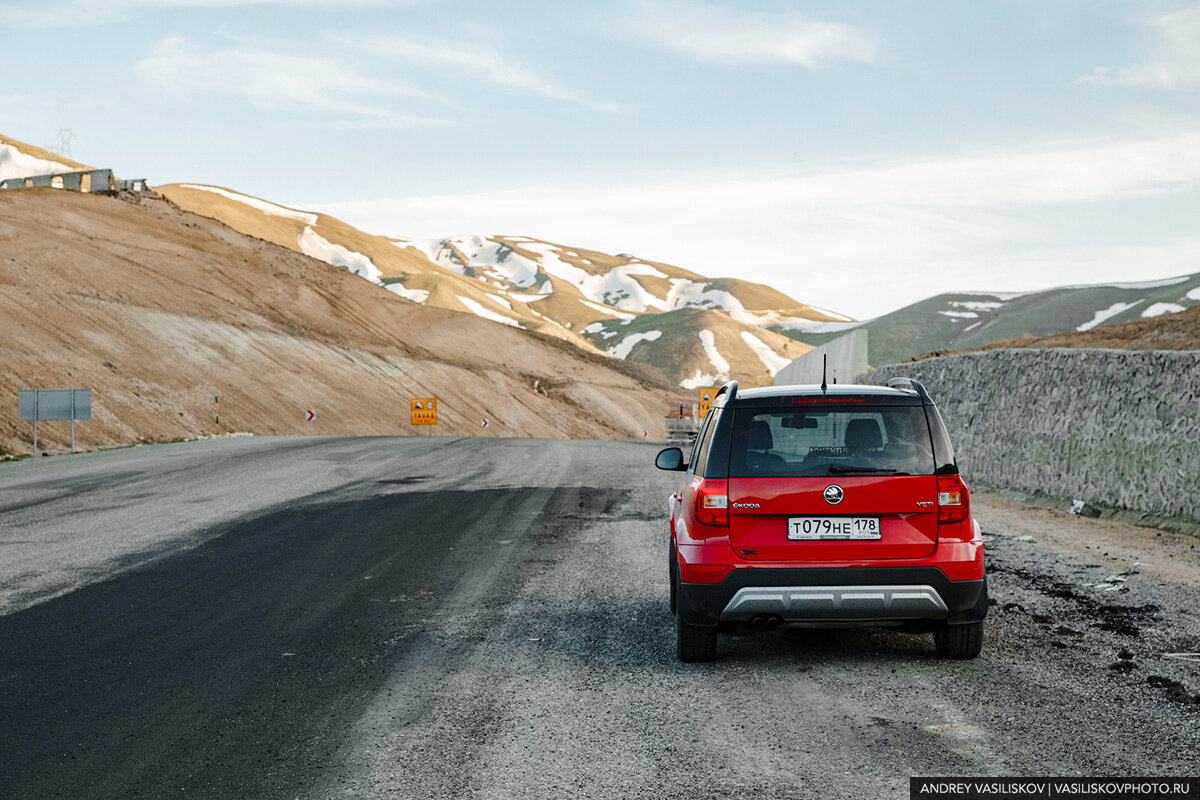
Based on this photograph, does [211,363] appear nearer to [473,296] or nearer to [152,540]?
[152,540]

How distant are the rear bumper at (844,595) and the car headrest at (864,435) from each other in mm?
776

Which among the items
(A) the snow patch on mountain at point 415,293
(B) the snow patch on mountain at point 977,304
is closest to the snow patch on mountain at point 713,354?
(A) the snow patch on mountain at point 415,293

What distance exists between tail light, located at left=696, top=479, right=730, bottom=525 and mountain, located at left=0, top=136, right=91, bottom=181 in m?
164

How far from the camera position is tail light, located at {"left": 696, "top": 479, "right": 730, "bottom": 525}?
6.03 metres

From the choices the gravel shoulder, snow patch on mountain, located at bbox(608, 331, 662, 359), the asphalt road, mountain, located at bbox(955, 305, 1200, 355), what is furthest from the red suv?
snow patch on mountain, located at bbox(608, 331, 662, 359)

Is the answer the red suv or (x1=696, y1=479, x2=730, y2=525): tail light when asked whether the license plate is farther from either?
(x1=696, y1=479, x2=730, y2=525): tail light

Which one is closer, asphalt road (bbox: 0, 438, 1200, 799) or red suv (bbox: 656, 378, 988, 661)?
asphalt road (bbox: 0, 438, 1200, 799)

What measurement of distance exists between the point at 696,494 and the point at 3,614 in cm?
562

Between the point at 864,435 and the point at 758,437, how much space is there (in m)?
0.68

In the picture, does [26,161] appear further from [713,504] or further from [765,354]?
[713,504]

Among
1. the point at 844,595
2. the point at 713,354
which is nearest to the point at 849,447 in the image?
the point at 844,595

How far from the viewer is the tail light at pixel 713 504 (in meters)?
6.03

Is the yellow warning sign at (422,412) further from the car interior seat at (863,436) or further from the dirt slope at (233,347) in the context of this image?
the car interior seat at (863,436)

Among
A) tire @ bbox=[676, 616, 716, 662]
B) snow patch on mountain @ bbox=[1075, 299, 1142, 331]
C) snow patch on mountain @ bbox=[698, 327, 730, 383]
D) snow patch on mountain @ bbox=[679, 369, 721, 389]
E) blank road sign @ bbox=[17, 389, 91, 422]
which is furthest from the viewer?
snow patch on mountain @ bbox=[1075, 299, 1142, 331]
